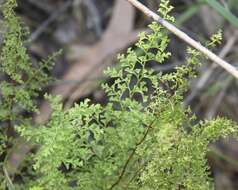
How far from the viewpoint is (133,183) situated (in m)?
1.16

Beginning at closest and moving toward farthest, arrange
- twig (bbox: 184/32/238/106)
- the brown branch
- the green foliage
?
the brown branch → the green foliage → twig (bbox: 184/32/238/106)

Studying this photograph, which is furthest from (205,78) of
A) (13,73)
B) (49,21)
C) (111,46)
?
(13,73)

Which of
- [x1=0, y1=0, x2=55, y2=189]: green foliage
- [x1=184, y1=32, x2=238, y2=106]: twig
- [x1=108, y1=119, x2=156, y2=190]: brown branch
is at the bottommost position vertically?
[x1=108, y1=119, x2=156, y2=190]: brown branch

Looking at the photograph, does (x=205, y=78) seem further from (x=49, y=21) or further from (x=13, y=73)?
(x=13, y=73)

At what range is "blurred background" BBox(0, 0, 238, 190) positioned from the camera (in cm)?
262

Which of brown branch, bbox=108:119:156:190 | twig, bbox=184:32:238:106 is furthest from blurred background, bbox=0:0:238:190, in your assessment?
brown branch, bbox=108:119:156:190

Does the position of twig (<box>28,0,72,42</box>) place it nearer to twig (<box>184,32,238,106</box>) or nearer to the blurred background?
the blurred background

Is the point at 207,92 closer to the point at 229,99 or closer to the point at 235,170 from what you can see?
the point at 229,99

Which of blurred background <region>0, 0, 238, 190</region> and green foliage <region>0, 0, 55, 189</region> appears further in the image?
blurred background <region>0, 0, 238, 190</region>

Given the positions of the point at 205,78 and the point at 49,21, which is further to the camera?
the point at 49,21

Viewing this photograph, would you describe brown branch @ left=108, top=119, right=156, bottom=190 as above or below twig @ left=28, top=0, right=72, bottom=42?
below

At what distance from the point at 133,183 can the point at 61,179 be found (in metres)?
0.14

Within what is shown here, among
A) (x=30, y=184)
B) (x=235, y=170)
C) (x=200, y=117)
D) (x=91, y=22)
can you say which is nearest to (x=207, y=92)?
(x=200, y=117)

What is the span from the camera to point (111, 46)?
9.11 ft
